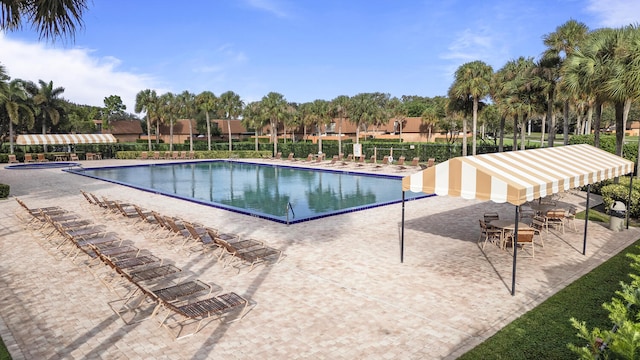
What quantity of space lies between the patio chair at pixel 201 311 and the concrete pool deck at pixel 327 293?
17 centimetres

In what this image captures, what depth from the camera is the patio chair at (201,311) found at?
242 inches

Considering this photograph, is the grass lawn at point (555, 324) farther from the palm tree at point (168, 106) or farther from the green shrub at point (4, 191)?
the palm tree at point (168, 106)

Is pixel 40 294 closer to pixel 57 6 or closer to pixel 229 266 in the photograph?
pixel 229 266

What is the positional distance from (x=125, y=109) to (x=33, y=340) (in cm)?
9558

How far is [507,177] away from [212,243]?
7.00 m

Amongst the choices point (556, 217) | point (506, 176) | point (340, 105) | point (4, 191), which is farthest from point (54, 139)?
point (506, 176)

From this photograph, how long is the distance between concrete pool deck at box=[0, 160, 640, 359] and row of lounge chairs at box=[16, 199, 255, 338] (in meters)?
0.23

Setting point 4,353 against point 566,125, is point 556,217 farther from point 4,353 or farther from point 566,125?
point 566,125

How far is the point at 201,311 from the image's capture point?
6.21 m

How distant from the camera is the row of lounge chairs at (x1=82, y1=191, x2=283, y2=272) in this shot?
368 inches

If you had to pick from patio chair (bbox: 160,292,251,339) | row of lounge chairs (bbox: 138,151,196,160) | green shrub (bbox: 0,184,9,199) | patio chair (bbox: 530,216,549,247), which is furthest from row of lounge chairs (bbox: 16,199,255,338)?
row of lounge chairs (bbox: 138,151,196,160)

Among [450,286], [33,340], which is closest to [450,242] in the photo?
[450,286]

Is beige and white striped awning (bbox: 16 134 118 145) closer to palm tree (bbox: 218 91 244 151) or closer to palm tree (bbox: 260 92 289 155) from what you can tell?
palm tree (bbox: 218 91 244 151)

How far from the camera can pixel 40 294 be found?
768 centimetres
